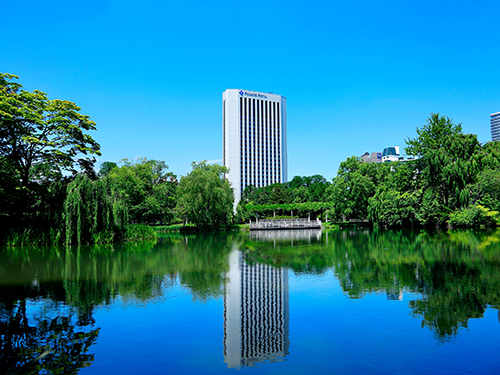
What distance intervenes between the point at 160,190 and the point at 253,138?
61.5 meters

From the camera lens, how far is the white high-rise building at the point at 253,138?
104250 millimetres

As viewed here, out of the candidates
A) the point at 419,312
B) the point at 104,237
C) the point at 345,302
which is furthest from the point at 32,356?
the point at 104,237

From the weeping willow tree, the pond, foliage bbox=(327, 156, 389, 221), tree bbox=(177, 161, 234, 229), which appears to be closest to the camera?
the pond

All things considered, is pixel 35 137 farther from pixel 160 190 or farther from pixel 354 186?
pixel 354 186

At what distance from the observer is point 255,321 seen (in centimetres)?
635

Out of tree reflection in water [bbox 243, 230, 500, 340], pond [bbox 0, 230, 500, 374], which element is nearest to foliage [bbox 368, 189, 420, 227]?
tree reflection in water [bbox 243, 230, 500, 340]

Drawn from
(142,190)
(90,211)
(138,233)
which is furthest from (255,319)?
(142,190)

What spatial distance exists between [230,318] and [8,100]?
19.7 m

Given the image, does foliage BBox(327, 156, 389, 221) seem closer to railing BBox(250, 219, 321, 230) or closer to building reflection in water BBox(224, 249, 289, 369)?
railing BBox(250, 219, 321, 230)

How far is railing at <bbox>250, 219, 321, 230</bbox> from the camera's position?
1938 inches

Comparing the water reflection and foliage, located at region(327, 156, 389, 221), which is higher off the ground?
foliage, located at region(327, 156, 389, 221)

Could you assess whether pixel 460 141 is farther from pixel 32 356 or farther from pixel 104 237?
pixel 32 356

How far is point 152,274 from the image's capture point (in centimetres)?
1120

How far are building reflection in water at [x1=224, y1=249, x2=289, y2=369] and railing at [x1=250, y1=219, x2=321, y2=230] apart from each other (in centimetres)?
3877
